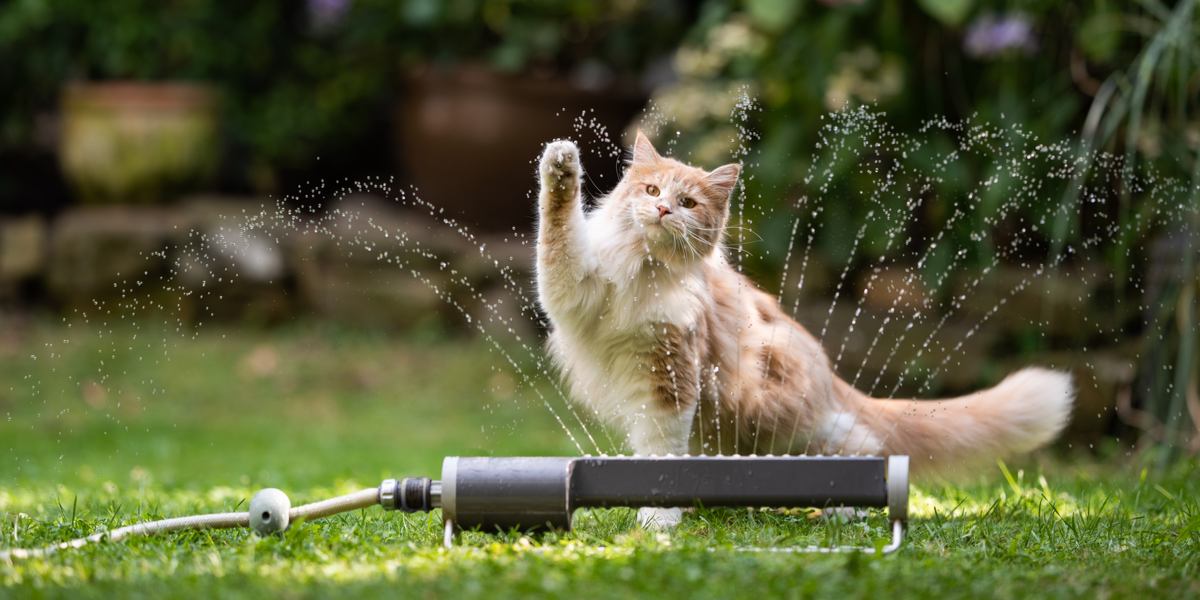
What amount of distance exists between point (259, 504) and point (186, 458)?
3.13 meters

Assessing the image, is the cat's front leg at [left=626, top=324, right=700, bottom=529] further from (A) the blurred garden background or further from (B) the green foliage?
(B) the green foliage

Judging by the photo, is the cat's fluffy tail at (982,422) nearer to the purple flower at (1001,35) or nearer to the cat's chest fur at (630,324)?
the cat's chest fur at (630,324)

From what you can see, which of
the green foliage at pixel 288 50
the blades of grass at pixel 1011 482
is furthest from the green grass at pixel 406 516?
the green foliage at pixel 288 50

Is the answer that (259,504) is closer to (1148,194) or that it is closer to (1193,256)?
(1193,256)

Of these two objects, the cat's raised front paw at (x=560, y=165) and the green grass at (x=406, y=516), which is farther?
the cat's raised front paw at (x=560, y=165)

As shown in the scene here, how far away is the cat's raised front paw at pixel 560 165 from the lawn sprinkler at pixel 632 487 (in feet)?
2.04

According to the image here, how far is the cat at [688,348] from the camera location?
2.92 m

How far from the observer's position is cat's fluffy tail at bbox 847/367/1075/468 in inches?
131

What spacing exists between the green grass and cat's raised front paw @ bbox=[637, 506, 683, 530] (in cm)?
5

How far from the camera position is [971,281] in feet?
19.2

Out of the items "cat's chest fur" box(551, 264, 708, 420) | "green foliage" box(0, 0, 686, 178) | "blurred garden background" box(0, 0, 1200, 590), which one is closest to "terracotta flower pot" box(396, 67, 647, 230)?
"blurred garden background" box(0, 0, 1200, 590)

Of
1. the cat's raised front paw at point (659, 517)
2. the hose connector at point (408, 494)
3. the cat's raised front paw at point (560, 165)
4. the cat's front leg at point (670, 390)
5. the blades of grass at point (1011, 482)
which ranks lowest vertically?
the blades of grass at point (1011, 482)

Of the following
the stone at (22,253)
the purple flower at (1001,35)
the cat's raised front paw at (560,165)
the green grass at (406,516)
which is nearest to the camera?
the green grass at (406,516)

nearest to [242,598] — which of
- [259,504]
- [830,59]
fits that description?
[259,504]
